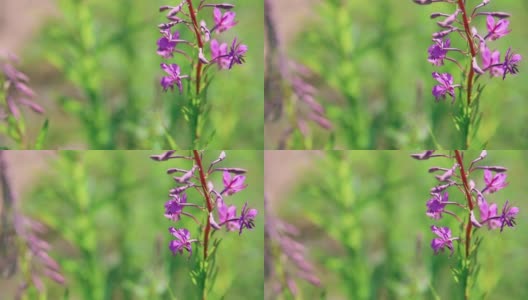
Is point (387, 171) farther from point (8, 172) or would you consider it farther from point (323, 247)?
point (8, 172)

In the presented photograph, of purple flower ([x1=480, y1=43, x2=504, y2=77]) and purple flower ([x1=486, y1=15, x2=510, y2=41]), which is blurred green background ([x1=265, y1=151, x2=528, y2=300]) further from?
purple flower ([x1=486, y1=15, x2=510, y2=41])

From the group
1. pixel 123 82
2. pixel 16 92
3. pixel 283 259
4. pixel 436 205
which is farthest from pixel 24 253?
pixel 436 205

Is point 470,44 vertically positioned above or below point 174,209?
above

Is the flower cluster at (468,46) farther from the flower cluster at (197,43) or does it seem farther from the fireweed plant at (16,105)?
the fireweed plant at (16,105)

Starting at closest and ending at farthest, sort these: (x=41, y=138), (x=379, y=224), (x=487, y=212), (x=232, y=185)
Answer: (x=232, y=185) < (x=487, y=212) < (x=41, y=138) < (x=379, y=224)

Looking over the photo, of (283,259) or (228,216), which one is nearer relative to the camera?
(228,216)

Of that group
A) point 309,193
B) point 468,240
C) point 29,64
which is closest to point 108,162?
point 29,64

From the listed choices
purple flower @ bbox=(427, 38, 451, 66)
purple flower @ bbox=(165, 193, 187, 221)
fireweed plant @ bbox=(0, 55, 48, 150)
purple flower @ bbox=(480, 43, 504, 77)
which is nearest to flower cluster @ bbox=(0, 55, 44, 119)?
fireweed plant @ bbox=(0, 55, 48, 150)

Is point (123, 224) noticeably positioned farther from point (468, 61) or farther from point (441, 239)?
point (468, 61)
